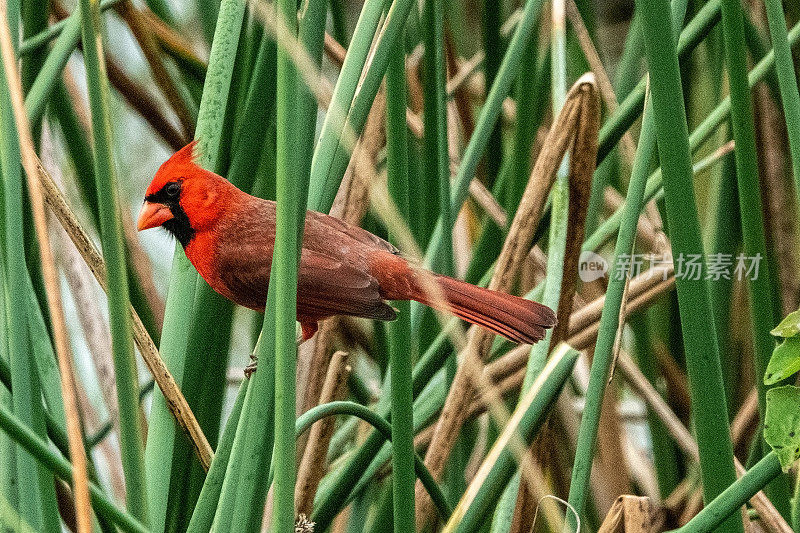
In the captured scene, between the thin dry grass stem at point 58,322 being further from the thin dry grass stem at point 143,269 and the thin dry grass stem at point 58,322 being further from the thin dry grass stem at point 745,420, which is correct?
the thin dry grass stem at point 745,420

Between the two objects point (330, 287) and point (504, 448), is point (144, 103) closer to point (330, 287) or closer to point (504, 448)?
point (330, 287)

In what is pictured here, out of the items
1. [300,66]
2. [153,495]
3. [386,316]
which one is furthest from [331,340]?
[300,66]

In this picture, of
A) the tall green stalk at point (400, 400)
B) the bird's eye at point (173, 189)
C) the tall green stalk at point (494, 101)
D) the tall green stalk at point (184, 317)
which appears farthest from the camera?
the bird's eye at point (173, 189)

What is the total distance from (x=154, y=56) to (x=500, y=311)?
72 cm

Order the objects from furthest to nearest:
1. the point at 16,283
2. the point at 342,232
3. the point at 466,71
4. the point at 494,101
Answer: the point at 466,71 < the point at 342,232 < the point at 494,101 < the point at 16,283

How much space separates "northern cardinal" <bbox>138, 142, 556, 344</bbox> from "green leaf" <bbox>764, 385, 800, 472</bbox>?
0.58 metres

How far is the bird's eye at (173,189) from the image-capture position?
1349mm

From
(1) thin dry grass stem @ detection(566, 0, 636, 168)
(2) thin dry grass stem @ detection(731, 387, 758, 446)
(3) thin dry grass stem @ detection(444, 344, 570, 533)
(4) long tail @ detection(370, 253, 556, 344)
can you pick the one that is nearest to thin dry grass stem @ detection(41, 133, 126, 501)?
(4) long tail @ detection(370, 253, 556, 344)

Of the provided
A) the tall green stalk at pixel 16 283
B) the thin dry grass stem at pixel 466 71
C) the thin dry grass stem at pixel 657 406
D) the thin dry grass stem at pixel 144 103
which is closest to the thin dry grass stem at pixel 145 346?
the tall green stalk at pixel 16 283

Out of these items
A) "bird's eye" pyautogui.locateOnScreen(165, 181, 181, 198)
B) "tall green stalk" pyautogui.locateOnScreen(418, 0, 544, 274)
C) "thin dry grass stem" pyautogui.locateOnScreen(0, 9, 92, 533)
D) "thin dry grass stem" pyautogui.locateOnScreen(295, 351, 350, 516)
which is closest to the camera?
"thin dry grass stem" pyautogui.locateOnScreen(0, 9, 92, 533)

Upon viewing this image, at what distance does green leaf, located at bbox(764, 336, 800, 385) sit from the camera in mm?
761

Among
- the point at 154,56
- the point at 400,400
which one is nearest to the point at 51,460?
the point at 400,400

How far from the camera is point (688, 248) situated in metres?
0.76

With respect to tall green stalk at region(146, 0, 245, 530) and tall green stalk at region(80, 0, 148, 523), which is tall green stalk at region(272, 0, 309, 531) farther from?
tall green stalk at region(146, 0, 245, 530)
